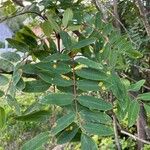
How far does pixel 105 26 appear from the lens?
91 cm

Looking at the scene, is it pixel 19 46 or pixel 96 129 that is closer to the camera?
pixel 96 129

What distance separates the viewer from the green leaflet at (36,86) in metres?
0.73

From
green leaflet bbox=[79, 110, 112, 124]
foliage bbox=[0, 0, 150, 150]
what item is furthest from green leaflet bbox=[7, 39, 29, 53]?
green leaflet bbox=[79, 110, 112, 124]

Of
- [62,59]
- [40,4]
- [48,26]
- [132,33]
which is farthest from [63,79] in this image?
[132,33]

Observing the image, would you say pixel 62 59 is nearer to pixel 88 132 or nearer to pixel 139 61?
pixel 88 132

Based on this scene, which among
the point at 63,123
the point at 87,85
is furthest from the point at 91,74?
the point at 63,123

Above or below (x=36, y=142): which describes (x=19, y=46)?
above

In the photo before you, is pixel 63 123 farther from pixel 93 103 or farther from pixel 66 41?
pixel 66 41

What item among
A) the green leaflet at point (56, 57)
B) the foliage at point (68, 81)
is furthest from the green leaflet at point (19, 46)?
the green leaflet at point (56, 57)

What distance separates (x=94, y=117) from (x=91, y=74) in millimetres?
93

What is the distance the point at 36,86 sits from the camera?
735 mm

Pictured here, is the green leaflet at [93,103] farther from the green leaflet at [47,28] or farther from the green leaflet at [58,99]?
the green leaflet at [47,28]

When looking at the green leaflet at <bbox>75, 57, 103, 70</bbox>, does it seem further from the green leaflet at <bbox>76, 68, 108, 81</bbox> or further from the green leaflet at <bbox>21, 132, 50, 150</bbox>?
the green leaflet at <bbox>21, 132, 50, 150</bbox>

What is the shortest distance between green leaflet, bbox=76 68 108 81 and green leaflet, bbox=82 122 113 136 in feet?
0.32
